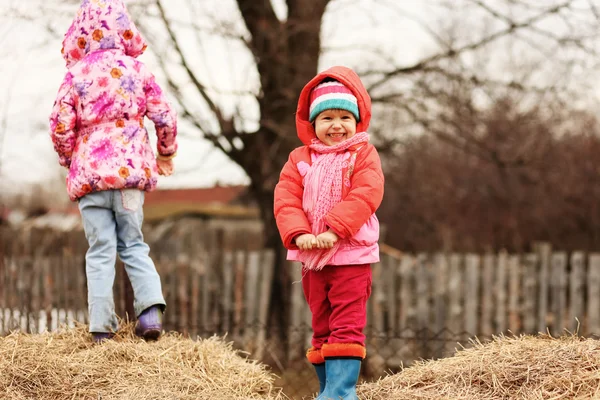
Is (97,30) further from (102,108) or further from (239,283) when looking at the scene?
(239,283)

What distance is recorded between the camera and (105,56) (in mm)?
3676

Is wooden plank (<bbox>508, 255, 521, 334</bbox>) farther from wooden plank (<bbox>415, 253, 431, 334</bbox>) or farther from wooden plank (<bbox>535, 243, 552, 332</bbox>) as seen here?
wooden plank (<bbox>415, 253, 431, 334</bbox>)

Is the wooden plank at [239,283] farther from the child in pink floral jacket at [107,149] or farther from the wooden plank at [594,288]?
the child in pink floral jacket at [107,149]

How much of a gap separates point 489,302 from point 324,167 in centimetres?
488

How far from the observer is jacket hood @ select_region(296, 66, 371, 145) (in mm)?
3164

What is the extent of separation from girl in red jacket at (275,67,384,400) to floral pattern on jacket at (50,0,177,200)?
950 millimetres

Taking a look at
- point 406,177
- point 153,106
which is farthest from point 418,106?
point 406,177

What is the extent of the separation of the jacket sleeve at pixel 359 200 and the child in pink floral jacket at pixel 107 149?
1231 millimetres

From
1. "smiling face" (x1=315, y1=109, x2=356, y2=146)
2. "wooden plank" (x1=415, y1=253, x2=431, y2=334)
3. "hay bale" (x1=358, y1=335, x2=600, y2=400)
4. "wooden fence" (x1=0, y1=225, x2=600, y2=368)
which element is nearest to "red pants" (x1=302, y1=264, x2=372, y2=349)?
"hay bale" (x1=358, y1=335, x2=600, y2=400)

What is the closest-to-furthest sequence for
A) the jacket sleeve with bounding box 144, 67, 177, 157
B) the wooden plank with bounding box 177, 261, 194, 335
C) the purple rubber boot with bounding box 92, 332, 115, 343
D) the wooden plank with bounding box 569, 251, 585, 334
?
the purple rubber boot with bounding box 92, 332, 115, 343 < the jacket sleeve with bounding box 144, 67, 177, 157 < the wooden plank with bounding box 569, 251, 585, 334 < the wooden plank with bounding box 177, 261, 194, 335

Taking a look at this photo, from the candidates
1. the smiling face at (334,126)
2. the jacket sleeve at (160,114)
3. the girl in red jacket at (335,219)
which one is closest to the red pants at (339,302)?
the girl in red jacket at (335,219)

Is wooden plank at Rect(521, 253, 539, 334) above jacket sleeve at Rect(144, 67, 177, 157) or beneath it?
beneath

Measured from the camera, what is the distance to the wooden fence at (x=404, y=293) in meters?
7.20

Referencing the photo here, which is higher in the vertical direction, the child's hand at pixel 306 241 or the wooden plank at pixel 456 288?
the child's hand at pixel 306 241
